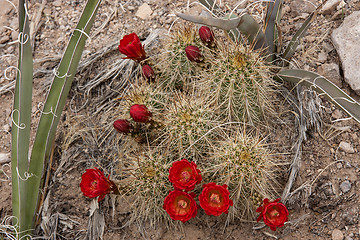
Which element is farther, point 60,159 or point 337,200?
point 60,159

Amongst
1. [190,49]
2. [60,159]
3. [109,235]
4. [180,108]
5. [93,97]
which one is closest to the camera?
[180,108]

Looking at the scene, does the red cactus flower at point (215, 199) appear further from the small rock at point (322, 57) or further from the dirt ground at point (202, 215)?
the small rock at point (322, 57)

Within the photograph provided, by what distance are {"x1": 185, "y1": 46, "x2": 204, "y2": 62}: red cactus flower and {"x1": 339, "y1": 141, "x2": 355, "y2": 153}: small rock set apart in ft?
3.07

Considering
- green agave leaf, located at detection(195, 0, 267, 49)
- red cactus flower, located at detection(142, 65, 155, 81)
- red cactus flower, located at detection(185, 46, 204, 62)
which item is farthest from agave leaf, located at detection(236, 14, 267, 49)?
red cactus flower, located at detection(142, 65, 155, 81)

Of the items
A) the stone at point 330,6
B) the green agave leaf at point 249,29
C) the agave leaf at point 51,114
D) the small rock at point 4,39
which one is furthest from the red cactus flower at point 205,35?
the small rock at point 4,39

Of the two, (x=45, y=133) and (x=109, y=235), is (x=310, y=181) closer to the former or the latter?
(x=109, y=235)

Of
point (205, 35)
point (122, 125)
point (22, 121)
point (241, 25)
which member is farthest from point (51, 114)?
point (241, 25)

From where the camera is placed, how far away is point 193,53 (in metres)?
2.02

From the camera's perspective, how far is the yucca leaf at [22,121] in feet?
6.15

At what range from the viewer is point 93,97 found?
2.56m

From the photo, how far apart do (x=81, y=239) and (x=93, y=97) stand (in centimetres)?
91

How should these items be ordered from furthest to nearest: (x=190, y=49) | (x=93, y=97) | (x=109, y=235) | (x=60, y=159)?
1. (x=93, y=97)
2. (x=60, y=159)
3. (x=109, y=235)
4. (x=190, y=49)

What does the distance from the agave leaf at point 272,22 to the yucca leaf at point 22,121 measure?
1299 millimetres

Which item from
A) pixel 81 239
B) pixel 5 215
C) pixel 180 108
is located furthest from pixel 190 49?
pixel 5 215
